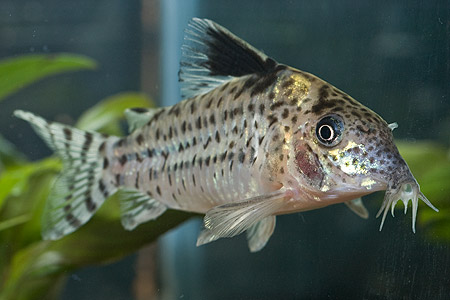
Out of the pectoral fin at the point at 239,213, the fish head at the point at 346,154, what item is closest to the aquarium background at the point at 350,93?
the fish head at the point at 346,154

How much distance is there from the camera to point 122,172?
166 centimetres

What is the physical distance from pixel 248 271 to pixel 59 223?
0.78 m

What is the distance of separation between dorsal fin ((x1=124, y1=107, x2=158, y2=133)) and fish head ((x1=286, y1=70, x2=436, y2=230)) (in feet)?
2.19

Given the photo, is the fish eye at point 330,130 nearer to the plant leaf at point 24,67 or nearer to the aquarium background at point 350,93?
the aquarium background at point 350,93

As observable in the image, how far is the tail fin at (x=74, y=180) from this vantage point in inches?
66.2

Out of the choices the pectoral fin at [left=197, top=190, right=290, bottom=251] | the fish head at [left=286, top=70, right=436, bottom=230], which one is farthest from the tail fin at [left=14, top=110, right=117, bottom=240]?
the fish head at [left=286, top=70, right=436, bottom=230]

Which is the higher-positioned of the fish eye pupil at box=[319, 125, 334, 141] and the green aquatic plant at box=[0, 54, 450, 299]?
the fish eye pupil at box=[319, 125, 334, 141]

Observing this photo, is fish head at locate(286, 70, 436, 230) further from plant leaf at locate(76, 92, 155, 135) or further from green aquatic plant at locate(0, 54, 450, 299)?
plant leaf at locate(76, 92, 155, 135)

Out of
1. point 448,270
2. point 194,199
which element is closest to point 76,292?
point 194,199

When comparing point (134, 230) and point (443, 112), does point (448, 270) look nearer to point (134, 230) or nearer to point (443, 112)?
point (443, 112)

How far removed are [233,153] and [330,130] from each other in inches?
11.7

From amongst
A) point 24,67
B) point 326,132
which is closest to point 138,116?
point 24,67

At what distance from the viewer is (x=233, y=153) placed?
1.33 m

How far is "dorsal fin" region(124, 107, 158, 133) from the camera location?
1692 millimetres
